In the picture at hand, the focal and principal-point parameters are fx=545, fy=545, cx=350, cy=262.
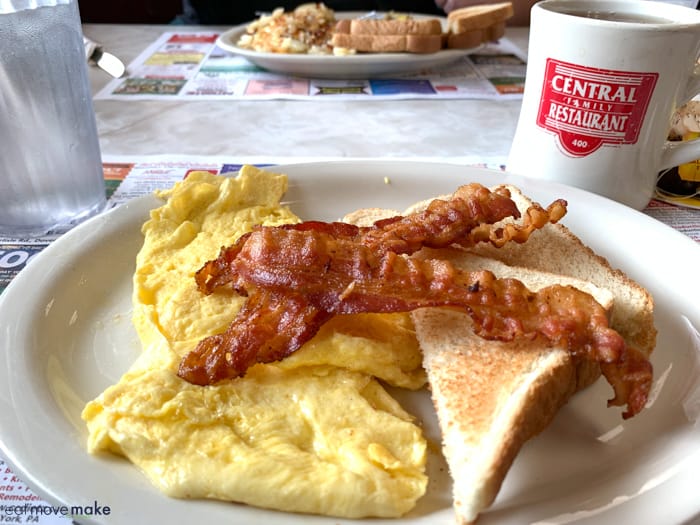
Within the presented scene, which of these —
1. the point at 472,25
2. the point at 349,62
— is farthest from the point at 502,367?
the point at 472,25

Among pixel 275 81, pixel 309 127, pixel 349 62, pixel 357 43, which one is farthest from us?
pixel 275 81

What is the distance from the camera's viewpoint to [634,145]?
1.84 meters

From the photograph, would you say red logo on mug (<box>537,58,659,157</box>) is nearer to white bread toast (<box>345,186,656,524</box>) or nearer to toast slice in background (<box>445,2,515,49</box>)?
white bread toast (<box>345,186,656,524</box>)

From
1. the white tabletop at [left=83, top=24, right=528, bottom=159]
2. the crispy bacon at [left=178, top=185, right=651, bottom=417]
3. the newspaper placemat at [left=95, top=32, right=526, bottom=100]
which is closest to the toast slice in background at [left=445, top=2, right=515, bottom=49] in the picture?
the newspaper placemat at [left=95, top=32, right=526, bottom=100]

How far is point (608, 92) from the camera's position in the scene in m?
1.75

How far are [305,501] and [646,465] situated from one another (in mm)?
660

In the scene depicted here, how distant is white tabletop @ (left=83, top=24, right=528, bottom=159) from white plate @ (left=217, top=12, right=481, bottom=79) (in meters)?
0.26

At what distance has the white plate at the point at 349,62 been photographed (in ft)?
10.7

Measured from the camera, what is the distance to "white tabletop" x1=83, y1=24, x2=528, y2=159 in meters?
2.65

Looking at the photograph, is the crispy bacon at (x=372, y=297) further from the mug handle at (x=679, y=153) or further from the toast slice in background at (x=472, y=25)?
the toast slice in background at (x=472, y=25)

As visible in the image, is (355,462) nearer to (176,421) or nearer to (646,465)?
(176,421)

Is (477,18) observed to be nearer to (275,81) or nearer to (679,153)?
(275,81)

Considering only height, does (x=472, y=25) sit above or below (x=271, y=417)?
above

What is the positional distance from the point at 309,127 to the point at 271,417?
2060 millimetres
